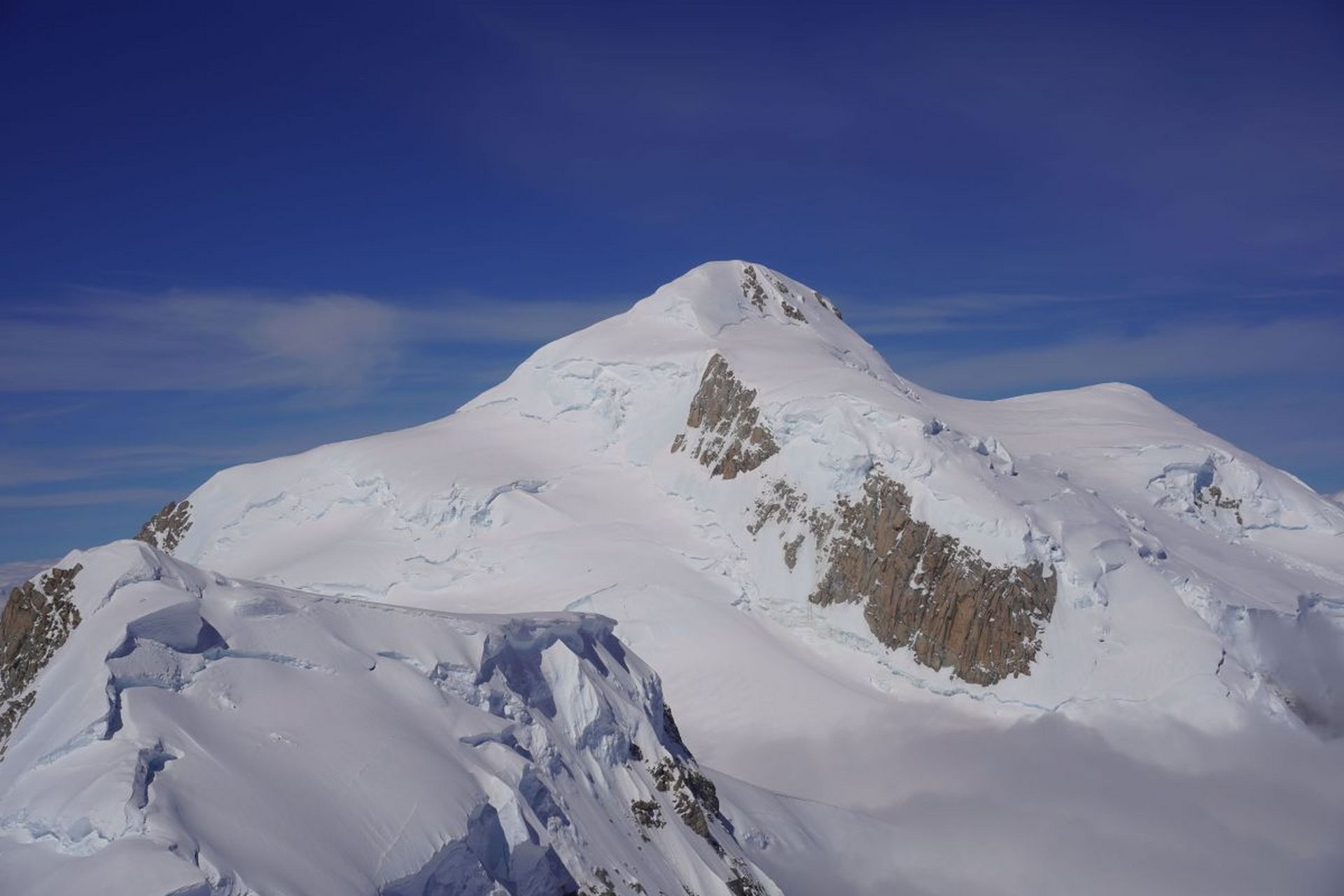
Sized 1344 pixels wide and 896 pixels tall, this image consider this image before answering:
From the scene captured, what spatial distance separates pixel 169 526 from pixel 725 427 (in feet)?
132

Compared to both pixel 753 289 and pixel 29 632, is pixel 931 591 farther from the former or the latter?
pixel 29 632

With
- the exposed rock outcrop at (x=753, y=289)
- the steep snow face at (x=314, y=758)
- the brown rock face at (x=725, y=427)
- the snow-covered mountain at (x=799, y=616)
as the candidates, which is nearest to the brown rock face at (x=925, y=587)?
the snow-covered mountain at (x=799, y=616)

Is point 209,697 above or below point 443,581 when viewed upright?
above

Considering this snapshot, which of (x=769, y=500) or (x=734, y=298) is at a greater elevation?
(x=734, y=298)

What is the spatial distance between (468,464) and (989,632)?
3462 centimetres

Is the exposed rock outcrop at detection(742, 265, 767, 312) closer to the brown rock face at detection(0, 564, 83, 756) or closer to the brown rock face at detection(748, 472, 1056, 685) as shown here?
the brown rock face at detection(748, 472, 1056, 685)

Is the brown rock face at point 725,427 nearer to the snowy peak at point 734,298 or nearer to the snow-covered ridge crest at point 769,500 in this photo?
the snow-covered ridge crest at point 769,500

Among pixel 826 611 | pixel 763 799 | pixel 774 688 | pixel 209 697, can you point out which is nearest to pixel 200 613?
pixel 209 697

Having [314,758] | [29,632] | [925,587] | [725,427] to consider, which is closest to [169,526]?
[725,427]

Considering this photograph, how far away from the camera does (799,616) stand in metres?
62.8

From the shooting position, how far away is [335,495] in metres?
76.1

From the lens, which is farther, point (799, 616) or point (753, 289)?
point (753, 289)

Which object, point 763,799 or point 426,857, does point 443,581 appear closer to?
point 763,799

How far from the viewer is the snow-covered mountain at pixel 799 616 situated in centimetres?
2400
